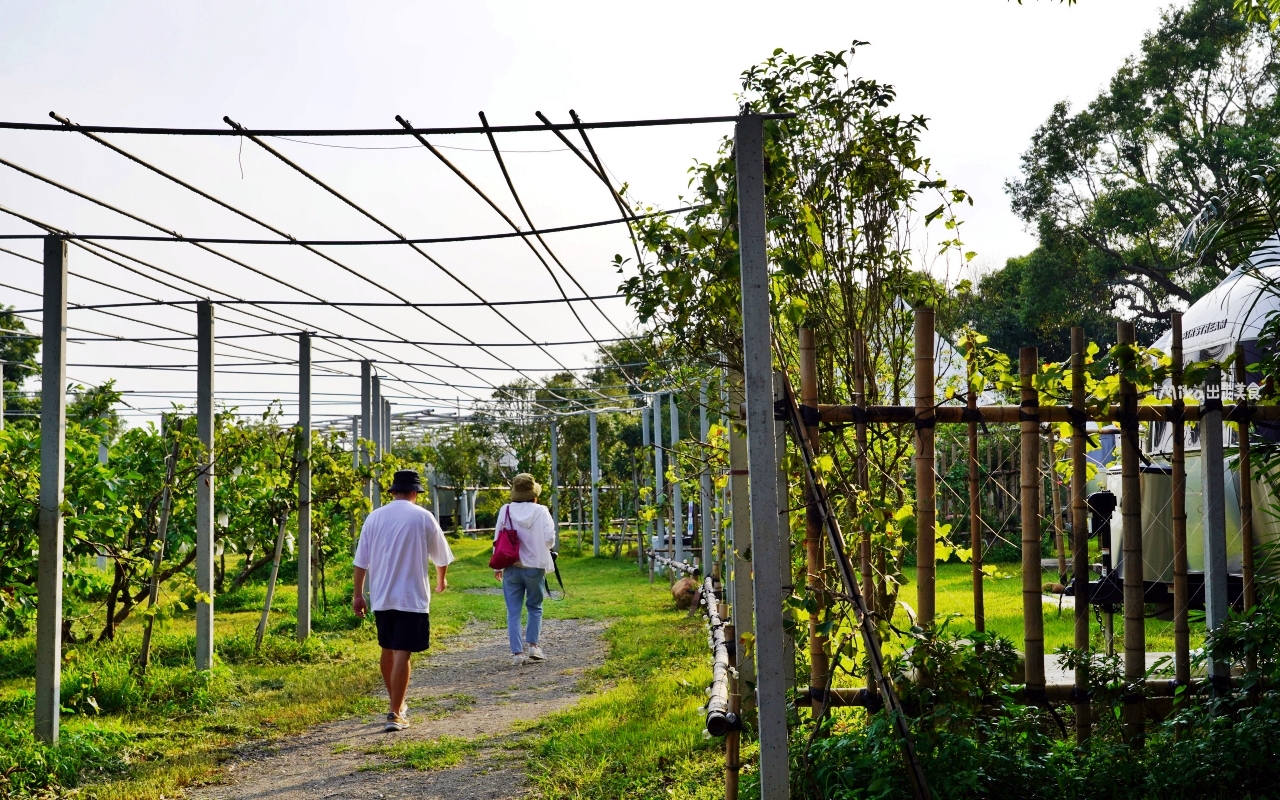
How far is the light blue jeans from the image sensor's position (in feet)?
28.8

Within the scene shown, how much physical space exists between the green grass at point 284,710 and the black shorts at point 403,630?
0.60 metres

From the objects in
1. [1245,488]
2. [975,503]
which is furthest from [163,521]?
[1245,488]

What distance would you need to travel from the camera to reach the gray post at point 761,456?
347 centimetres

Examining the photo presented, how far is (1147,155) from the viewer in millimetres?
23250

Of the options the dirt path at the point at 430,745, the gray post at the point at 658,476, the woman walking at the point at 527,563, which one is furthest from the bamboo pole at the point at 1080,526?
the gray post at the point at 658,476

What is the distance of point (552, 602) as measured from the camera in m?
13.0

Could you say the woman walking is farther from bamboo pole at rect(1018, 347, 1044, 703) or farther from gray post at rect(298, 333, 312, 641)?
bamboo pole at rect(1018, 347, 1044, 703)

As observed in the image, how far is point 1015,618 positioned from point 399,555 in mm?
5495

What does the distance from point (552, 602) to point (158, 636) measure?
16.2 feet

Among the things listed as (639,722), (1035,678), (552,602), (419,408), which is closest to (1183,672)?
(1035,678)

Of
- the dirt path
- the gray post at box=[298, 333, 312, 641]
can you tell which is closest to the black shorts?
the dirt path

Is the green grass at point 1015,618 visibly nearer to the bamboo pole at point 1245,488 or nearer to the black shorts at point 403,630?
the bamboo pole at point 1245,488

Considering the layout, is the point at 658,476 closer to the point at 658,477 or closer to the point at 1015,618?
the point at 658,477

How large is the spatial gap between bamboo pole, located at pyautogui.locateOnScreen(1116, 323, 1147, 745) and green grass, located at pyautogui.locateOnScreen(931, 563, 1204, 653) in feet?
2.81
